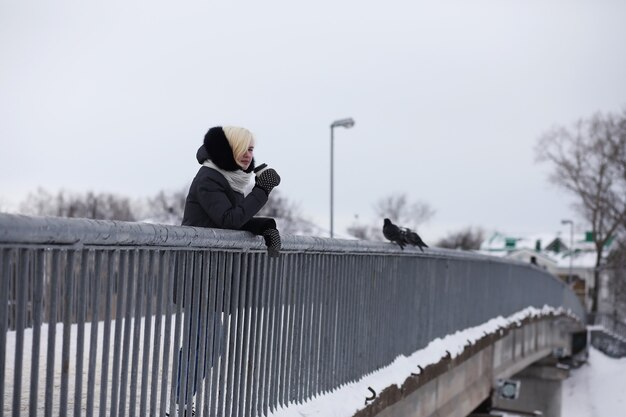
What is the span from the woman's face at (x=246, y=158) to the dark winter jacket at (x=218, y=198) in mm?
35

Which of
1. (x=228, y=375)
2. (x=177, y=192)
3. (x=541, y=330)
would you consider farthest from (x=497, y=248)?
(x=228, y=375)

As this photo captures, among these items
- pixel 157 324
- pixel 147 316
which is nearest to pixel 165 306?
pixel 157 324

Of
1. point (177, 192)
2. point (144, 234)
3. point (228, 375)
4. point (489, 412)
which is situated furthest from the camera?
point (177, 192)

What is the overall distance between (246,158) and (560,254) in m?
112

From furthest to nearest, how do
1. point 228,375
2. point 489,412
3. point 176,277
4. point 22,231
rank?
point 489,412 < point 228,375 < point 176,277 < point 22,231

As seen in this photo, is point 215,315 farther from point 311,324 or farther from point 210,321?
point 311,324

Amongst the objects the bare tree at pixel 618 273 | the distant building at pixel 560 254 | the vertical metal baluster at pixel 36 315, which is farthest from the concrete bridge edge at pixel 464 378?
the distant building at pixel 560 254

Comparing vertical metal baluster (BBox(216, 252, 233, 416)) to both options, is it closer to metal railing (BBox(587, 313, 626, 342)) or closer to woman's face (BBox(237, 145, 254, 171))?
woman's face (BBox(237, 145, 254, 171))

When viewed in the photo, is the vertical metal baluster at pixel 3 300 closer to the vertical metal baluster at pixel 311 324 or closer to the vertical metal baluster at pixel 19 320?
the vertical metal baluster at pixel 19 320

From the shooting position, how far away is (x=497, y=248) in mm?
115312

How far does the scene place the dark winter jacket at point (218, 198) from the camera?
5039 mm

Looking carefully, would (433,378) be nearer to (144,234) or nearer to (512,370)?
(144,234)

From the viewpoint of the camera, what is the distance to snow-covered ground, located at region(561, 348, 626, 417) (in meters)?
33.5

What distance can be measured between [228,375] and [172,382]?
658mm
